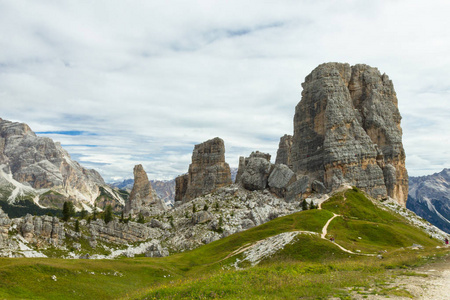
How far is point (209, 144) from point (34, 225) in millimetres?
120463

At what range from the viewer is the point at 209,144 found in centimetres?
19012

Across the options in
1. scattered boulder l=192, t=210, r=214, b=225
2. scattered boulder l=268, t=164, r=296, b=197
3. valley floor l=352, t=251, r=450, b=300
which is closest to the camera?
valley floor l=352, t=251, r=450, b=300

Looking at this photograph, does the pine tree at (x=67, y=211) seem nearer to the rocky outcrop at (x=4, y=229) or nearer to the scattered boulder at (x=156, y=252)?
the rocky outcrop at (x=4, y=229)

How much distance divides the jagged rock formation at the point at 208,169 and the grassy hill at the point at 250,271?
92049 mm

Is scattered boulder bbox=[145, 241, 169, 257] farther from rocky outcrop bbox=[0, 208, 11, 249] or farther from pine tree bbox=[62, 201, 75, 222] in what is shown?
rocky outcrop bbox=[0, 208, 11, 249]

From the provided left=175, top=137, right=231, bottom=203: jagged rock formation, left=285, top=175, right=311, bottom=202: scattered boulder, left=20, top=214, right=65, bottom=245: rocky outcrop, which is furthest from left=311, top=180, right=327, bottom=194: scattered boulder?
left=20, top=214, right=65, bottom=245: rocky outcrop

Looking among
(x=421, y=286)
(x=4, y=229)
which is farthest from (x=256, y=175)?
(x=421, y=286)

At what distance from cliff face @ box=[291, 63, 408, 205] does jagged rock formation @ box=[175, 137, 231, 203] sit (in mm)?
44728

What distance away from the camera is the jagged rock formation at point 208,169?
18125 cm

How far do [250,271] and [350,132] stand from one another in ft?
417

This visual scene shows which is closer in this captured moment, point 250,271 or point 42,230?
point 250,271

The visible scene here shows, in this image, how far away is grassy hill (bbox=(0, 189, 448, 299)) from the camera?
28.6m

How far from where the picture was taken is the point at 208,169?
184250 mm

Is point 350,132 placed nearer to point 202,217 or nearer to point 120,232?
point 202,217
